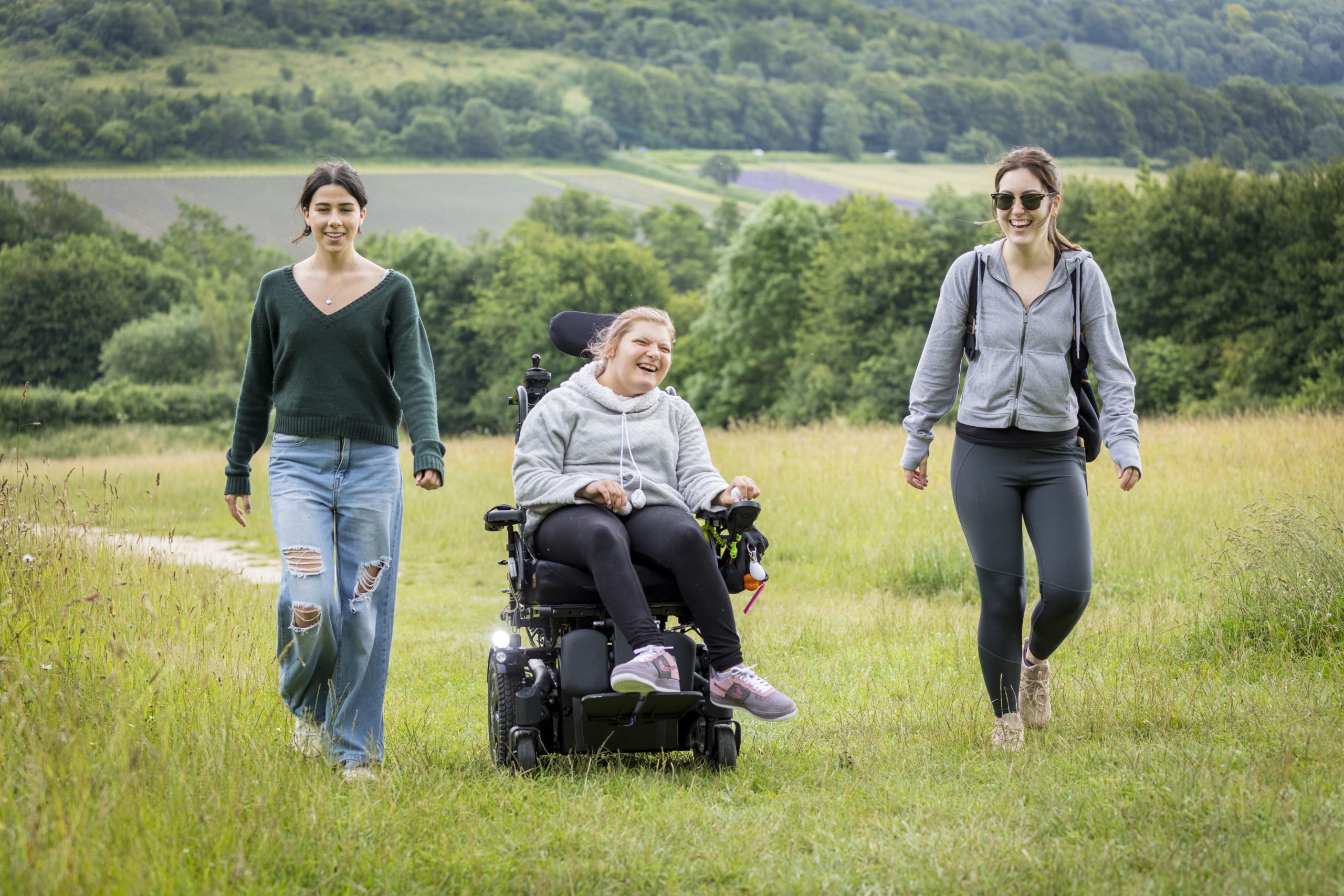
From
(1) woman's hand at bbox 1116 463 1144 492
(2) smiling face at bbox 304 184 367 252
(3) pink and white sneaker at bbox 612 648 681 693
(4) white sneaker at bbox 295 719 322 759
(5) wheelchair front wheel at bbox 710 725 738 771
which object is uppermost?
(2) smiling face at bbox 304 184 367 252

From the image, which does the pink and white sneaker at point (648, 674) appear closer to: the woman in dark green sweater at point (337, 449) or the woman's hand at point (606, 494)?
the woman's hand at point (606, 494)

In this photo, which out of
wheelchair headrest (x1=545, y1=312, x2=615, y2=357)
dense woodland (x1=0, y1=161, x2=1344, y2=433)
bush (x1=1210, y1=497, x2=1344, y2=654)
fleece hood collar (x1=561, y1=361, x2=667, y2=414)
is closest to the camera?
fleece hood collar (x1=561, y1=361, x2=667, y2=414)

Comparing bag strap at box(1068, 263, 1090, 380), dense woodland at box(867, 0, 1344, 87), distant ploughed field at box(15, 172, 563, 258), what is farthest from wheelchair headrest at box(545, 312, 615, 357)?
distant ploughed field at box(15, 172, 563, 258)

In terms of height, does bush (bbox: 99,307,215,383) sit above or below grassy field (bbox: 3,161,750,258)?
below

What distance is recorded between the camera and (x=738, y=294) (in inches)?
1845

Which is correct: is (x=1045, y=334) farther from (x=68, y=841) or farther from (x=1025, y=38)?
(x=1025, y=38)

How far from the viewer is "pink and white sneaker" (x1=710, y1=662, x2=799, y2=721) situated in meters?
4.08

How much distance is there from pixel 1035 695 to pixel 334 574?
2.60 metres

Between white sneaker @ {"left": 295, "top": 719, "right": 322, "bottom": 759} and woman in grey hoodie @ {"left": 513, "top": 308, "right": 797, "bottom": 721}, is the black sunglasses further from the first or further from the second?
white sneaker @ {"left": 295, "top": 719, "right": 322, "bottom": 759}

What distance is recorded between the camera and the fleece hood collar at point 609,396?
4625mm

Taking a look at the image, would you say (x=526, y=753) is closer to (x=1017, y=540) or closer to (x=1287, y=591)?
(x=1017, y=540)

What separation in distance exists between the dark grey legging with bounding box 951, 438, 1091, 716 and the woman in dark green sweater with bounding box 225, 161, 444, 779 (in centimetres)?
189

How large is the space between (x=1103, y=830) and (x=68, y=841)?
2610 millimetres

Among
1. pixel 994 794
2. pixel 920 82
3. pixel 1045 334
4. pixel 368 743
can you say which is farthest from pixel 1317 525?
pixel 920 82
